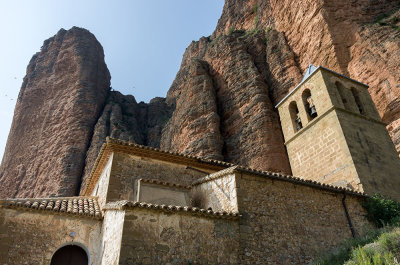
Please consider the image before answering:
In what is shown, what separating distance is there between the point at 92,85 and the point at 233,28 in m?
18.7

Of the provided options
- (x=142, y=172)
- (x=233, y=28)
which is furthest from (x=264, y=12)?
(x=142, y=172)

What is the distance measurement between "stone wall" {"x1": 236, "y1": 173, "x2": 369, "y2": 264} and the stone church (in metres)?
0.03

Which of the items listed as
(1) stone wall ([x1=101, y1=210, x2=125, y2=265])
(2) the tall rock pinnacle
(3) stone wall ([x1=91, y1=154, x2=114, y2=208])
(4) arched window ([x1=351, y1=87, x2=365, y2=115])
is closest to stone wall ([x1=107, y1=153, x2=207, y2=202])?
(3) stone wall ([x1=91, y1=154, x2=114, y2=208])

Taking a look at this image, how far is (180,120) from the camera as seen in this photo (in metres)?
29.8

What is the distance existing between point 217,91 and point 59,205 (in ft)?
71.4

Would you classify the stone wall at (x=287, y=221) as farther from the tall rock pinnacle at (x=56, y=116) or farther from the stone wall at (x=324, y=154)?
the tall rock pinnacle at (x=56, y=116)

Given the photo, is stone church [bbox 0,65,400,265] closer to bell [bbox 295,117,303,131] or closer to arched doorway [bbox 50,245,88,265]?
arched doorway [bbox 50,245,88,265]

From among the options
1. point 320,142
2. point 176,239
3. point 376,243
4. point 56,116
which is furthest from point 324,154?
point 56,116

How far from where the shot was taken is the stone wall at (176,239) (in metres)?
7.93

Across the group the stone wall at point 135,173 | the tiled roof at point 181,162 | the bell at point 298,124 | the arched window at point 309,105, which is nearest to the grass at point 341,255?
the tiled roof at point 181,162

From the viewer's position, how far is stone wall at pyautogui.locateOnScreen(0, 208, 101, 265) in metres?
9.55

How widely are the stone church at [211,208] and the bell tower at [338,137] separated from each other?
6 centimetres

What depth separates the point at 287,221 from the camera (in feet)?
33.4

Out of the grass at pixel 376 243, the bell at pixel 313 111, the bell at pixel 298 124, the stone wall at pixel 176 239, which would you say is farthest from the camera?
the bell at pixel 298 124
